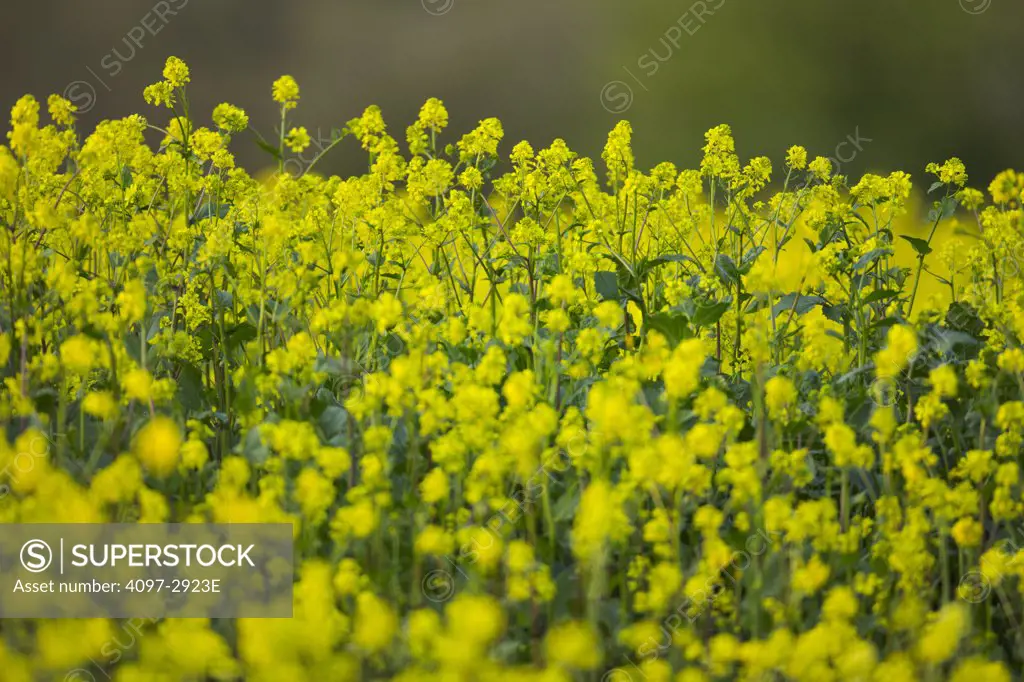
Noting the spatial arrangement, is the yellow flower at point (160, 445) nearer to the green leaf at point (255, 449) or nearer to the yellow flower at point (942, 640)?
the green leaf at point (255, 449)

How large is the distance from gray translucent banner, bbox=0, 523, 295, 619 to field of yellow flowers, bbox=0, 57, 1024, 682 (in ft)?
0.17

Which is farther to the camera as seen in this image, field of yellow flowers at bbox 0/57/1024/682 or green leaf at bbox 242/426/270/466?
green leaf at bbox 242/426/270/466

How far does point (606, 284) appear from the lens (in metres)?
3.14

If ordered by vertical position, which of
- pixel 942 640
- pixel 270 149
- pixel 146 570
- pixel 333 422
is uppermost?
pixel 270 149

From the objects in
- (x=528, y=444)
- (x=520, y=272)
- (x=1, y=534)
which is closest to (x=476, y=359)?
(x=520, y=272)

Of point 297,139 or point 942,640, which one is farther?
point 297,139

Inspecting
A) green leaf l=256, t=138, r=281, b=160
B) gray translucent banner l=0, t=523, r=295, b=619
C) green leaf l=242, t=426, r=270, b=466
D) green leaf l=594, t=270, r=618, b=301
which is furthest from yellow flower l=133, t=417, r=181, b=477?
green leaf l=594, t=270, r=618, b=301

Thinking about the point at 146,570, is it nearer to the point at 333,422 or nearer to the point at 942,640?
the point at 333,422

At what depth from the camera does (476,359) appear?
293cm

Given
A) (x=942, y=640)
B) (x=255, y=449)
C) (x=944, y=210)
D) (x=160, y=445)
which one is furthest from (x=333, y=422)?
(x=944, y=210)

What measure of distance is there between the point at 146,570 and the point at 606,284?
5.22ft

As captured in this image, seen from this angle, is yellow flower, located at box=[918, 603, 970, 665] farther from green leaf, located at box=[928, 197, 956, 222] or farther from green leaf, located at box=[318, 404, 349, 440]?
green leaf, located at box=[928, 197, 956, 222]

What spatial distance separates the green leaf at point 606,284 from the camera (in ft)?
10.2

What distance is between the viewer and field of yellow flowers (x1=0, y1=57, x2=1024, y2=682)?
5.95ft
